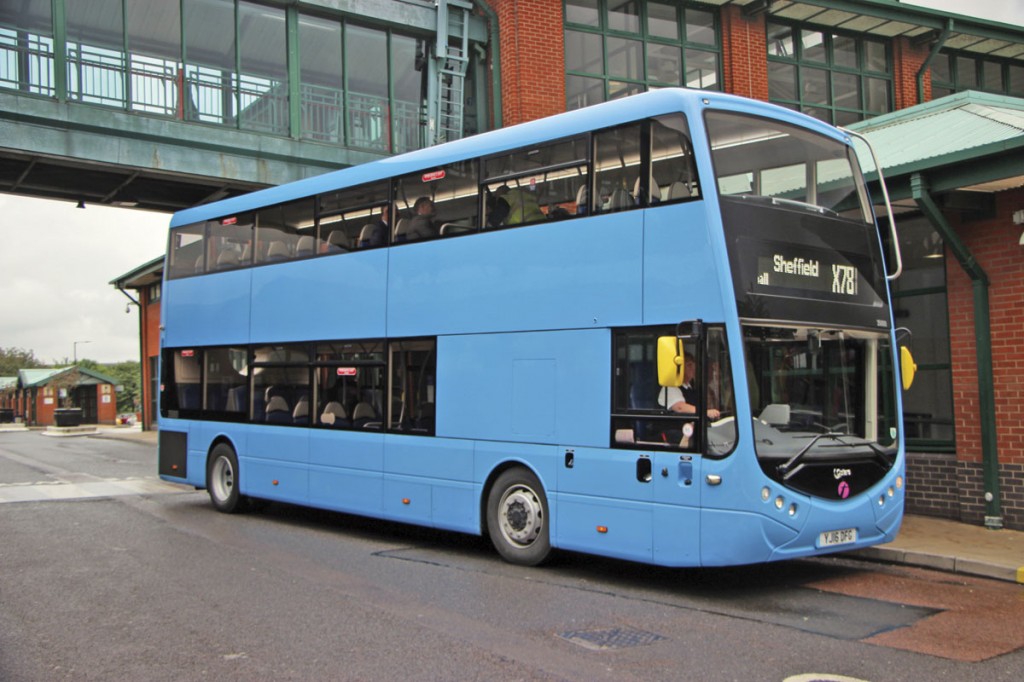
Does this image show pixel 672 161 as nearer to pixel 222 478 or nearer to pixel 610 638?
pixel 610 638

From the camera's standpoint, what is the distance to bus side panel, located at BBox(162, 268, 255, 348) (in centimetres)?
1337

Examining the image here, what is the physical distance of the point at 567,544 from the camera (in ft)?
28.4

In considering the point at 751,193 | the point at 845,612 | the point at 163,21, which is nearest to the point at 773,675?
the point at 845,612

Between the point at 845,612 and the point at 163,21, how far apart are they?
562 inches

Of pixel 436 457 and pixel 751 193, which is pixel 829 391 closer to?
pixel 751 193

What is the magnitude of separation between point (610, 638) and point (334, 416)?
5.97 m

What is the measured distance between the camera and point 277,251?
1268cm

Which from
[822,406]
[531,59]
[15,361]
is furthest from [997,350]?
[15,361]

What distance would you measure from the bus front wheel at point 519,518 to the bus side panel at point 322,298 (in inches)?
102

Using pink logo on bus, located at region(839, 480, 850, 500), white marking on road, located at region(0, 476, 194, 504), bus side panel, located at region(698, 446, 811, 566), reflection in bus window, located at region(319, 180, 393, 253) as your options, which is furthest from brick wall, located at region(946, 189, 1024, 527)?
white marking on road, located at region(0, 476, 194, 504)

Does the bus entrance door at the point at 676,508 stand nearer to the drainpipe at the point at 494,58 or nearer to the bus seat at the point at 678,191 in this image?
the bus seat at the point at 678,191

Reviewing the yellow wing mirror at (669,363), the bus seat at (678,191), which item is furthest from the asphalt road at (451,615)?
the bus seat at (678,191)

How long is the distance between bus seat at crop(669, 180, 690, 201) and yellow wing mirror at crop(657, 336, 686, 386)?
1.32 metres

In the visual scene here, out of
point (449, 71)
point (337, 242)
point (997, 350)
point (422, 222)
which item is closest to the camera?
point (422, 222)
